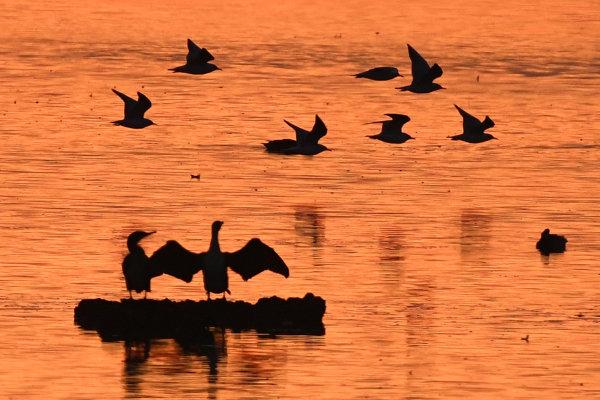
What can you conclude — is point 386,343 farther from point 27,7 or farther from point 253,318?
point 27,7

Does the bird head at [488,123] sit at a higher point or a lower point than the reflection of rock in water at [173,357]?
higher

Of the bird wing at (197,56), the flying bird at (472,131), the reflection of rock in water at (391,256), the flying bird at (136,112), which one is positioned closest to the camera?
the reflection of rock in water at (391,256)

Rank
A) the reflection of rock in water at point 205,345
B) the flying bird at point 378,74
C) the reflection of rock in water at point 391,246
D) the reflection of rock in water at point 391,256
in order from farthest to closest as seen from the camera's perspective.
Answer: the reflection of rock in water at point 391,246 < the flying bird at point 378,74 < the reflection of rock in water at point 391,256 < the reflection of rock in water at point 205,345

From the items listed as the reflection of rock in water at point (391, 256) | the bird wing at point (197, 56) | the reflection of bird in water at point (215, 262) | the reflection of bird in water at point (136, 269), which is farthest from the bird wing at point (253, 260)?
the bird wing at point (197, 56)

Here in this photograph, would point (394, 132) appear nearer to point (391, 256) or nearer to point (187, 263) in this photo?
point (391, 256)

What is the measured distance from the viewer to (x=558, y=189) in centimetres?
7112

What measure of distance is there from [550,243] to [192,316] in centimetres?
1472

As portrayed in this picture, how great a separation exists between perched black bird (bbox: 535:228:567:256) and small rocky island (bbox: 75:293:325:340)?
12.1 meters

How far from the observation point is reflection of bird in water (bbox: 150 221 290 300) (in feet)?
149

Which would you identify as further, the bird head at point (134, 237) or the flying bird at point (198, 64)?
the flying bird at point (198, 64)

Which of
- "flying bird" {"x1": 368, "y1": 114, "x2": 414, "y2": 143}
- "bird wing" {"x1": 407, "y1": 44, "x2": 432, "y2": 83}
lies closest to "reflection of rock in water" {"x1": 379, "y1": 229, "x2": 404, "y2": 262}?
"flying bird" {"x1": 368, "y1": 114, "x2": 414, "y2": 143}

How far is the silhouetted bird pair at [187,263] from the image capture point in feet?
150

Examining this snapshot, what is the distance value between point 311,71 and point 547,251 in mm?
53050

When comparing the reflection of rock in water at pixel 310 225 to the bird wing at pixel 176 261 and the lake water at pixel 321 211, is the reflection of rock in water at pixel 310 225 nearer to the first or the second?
the lake water at pixel 321 211
